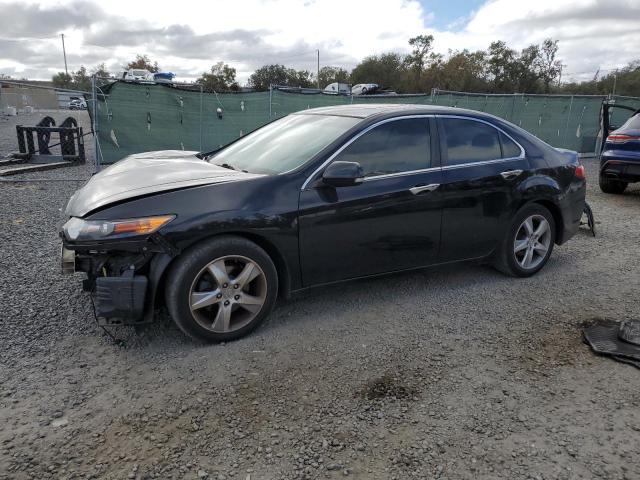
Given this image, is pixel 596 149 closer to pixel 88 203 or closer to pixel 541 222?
pixel 541 222

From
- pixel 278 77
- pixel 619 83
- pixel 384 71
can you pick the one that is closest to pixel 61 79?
pixel 278 77

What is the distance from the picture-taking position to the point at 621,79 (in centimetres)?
4272

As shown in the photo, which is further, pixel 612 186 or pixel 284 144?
pixel 612 186

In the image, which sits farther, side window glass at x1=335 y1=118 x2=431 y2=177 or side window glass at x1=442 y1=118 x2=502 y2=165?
side window glass at x1=442 y1=118 x2=502 y2=165

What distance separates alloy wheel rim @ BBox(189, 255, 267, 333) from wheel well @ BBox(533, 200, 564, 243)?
2974 millimetres

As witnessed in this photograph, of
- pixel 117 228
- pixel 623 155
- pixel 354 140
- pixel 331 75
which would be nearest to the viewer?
pixel 117 228

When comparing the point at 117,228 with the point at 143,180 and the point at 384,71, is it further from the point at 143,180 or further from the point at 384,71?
the point at 384,71

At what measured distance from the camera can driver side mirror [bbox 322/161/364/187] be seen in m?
3.57

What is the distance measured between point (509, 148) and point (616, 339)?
1928 millimetres

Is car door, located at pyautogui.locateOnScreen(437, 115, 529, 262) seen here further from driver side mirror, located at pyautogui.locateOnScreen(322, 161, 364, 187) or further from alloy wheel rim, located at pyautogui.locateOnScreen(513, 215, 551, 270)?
driver side mirror, located at pyautogui.locateOnScreen(322, 161, 364, 187)

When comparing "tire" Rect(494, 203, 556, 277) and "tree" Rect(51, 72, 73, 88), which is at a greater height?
"tree" Rect(51, 72, 73, 88)

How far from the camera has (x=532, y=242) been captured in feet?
16.1

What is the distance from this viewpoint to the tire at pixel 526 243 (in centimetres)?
475

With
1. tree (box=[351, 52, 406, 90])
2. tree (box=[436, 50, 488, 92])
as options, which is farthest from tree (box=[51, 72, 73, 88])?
tree (box=[436, 50, 488, 92])
